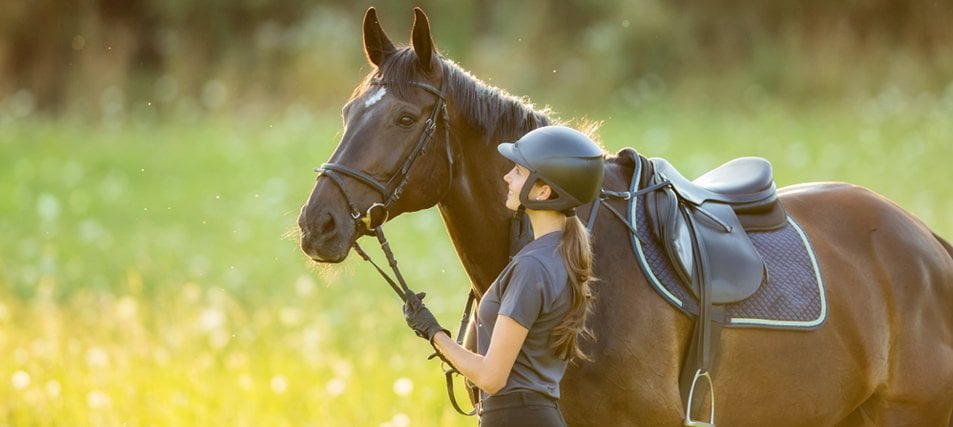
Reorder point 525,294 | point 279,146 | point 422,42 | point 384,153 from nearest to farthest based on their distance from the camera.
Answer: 1. point 525,294
2. point 384,153
3. point 422,42
4. point 279,146

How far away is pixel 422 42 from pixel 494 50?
18810mm

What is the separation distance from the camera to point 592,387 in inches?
182

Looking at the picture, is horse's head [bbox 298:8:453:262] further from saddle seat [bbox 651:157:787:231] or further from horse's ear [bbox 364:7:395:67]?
saddle seat [bbox 651:157:787:231]

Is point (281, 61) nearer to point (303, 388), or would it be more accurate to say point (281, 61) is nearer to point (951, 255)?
point (303, 388)

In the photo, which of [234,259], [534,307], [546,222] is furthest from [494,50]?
[534,307]

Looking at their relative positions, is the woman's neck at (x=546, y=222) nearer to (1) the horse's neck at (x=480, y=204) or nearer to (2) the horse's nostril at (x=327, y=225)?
(1) the horse's neck at (x=480, y=204)

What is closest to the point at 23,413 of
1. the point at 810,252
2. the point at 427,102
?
the point at 427,102

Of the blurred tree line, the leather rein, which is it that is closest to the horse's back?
the leather rein

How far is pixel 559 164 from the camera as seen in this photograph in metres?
4.27

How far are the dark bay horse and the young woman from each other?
0.39 meters

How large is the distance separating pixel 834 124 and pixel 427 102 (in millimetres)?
17759

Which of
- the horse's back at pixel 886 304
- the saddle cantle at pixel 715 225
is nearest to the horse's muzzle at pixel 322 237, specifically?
the saddle cantle at pixel 715 225

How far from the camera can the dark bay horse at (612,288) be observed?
459 cm

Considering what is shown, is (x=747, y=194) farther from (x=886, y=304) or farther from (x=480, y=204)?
(x=480, y=204)
